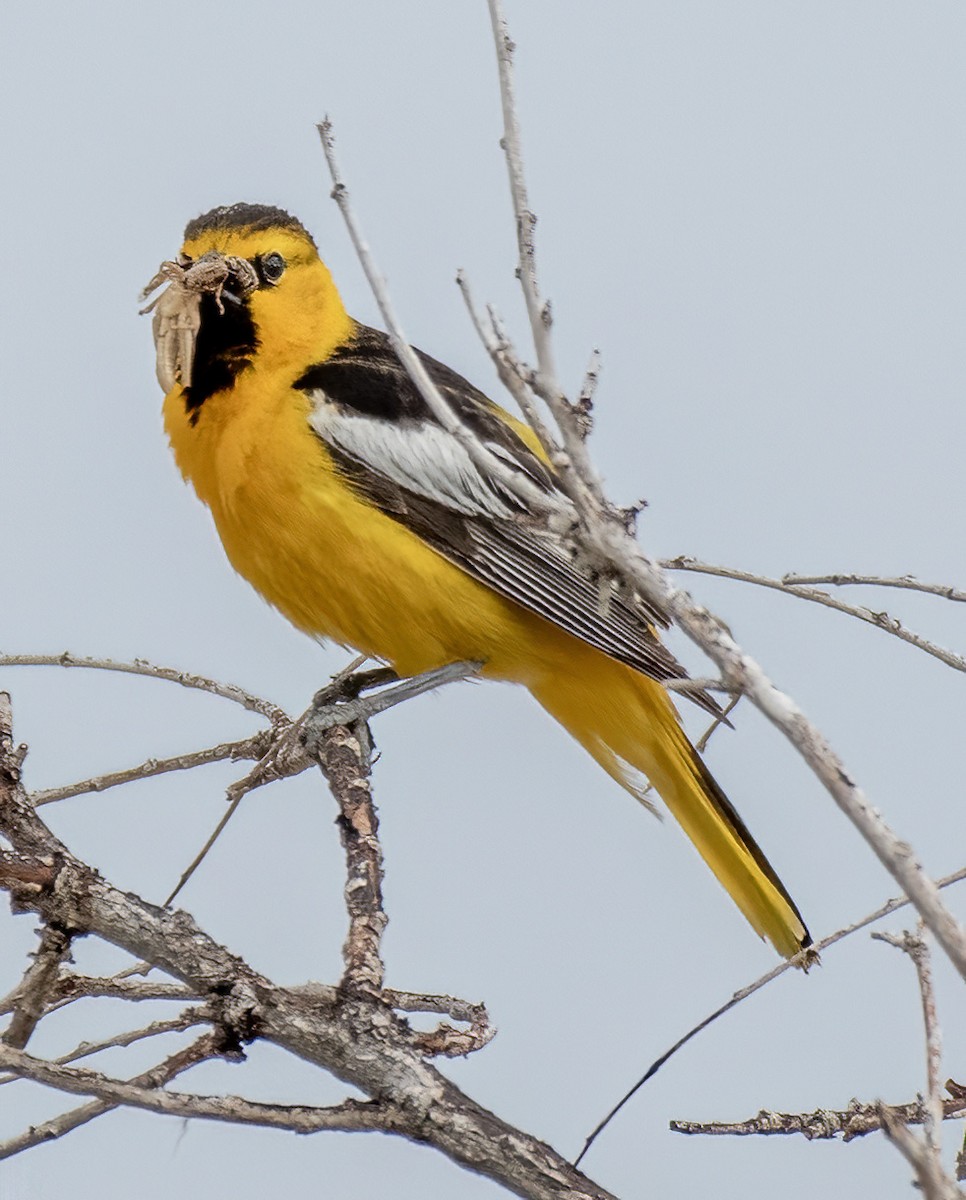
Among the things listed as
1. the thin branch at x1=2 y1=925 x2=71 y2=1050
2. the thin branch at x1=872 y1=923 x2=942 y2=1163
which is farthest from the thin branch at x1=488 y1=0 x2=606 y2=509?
the thin branch at x1=2 y1=925 x2=71 y2=1050

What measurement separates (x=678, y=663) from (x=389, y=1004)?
1.03 meters

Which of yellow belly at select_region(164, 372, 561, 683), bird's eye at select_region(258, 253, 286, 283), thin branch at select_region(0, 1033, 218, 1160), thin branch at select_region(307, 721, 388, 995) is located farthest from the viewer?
bird's eye at select_region(258, 253, 286, 283)

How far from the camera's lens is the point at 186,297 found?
2486 millimetres

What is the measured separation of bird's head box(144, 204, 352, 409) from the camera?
2492 mm

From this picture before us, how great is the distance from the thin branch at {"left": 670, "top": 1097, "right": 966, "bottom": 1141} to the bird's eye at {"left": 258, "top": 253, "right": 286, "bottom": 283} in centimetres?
156

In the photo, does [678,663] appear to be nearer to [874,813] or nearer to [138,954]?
[138,954]

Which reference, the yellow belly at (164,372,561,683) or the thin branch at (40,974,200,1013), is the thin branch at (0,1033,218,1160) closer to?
the thin branch at (40,974,200,1013)

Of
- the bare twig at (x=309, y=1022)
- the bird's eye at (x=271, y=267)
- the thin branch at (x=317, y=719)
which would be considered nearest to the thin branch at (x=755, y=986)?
the bare twig at (x=309, y=1022)

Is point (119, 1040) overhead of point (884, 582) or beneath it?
beneath

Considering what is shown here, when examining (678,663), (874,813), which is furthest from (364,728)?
(874,813)

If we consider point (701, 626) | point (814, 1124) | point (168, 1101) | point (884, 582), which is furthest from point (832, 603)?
point (168, 1101)

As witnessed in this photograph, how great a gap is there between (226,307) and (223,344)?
6 centimetres

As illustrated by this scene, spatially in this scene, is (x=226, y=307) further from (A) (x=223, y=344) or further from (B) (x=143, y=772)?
(B) (x=143, y=772)

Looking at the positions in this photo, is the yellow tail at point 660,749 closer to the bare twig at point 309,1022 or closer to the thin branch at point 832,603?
the thin branch at point 832,603
